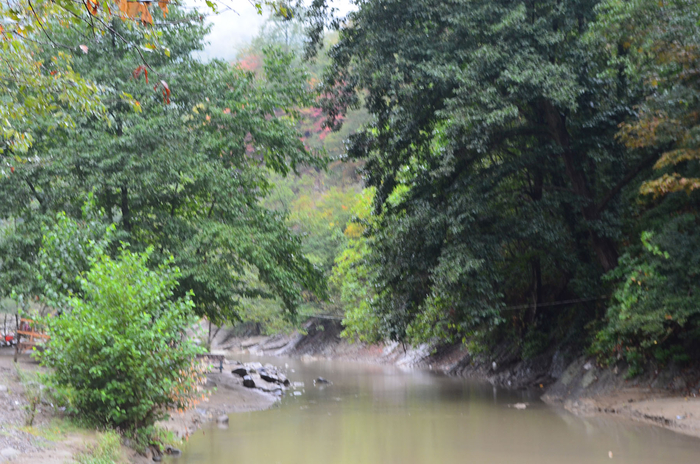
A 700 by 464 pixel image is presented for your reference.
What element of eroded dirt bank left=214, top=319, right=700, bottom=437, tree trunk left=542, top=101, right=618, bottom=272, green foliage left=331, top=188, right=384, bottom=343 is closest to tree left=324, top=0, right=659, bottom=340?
tree trunk left=542, top=101, right=618, bottom=272

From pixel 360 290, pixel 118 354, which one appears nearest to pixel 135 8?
pixel 118 354

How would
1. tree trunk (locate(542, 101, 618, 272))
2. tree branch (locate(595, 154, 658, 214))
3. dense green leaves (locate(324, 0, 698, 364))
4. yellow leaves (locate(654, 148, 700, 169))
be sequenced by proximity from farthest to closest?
tree trunk (locate(542, 101, 618, 272)), tree branch (locate(595, 154, 658, 214)), dense green leaves (locate(324, 0, 698, 364)), yellow leaves (locate(654, 148, 700, 169))

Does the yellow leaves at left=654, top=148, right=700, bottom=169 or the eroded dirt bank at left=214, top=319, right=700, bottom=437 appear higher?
the yellow leaves at left=654, top=148, right=700, bottom=169

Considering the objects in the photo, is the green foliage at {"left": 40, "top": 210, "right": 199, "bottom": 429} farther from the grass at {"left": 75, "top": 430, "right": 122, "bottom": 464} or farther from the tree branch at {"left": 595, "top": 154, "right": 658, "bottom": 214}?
the tree branch at {"left": 595, "top": 154, "right": 658, "bottom": 214}

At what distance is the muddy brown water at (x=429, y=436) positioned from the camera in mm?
9508

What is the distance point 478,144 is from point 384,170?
4.75 m

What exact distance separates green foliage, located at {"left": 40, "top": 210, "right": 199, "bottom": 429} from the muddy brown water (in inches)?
53.1

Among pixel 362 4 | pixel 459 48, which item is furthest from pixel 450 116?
pixel 362 4

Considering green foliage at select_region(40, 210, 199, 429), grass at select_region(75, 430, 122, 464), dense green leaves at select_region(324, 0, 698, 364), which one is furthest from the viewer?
dense green leaves at select_region(324, 0, 698, 364)

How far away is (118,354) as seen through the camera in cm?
835

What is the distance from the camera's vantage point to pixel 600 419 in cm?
1280

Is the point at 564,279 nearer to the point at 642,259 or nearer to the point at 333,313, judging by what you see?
the point at 642,259

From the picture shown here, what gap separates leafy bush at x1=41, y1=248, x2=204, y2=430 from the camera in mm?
8352

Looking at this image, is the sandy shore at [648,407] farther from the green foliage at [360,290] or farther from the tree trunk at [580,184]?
the green foliage at [360,290]
